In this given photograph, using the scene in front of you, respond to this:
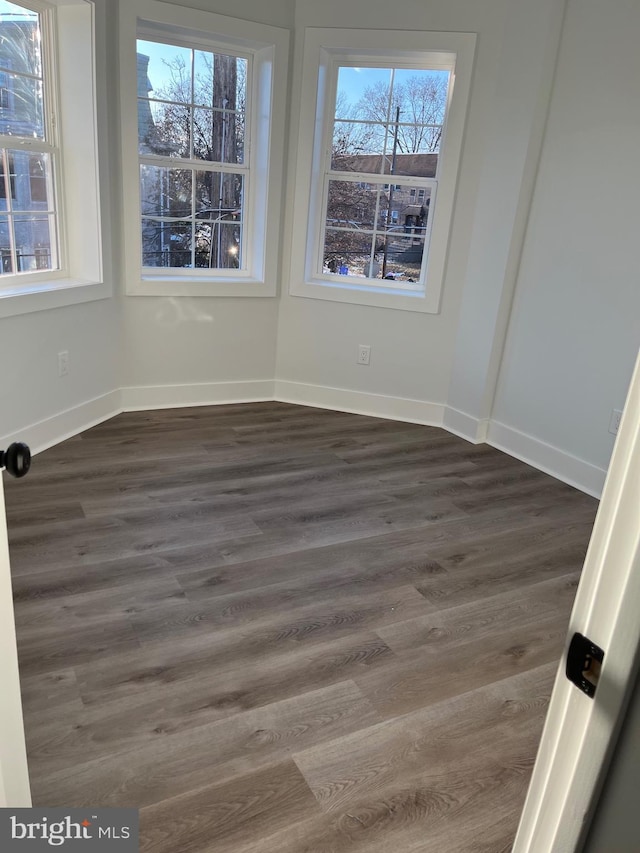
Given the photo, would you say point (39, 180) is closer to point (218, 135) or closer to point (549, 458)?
point (218, 135)

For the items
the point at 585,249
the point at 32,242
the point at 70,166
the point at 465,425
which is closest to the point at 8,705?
the point at 32,242

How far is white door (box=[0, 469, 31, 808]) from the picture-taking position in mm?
998

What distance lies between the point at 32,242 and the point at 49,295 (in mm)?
370

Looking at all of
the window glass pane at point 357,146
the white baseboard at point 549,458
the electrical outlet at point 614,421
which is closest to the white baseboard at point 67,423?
the window glass pane at point 357,146

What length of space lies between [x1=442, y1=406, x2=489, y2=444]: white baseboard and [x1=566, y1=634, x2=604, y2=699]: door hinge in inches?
134

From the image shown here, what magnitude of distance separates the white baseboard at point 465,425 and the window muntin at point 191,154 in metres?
1.77

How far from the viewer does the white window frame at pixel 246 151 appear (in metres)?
3.53

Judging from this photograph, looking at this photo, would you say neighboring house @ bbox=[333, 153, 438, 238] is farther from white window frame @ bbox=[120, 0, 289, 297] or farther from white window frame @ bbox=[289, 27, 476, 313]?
white window frame @ bbox=[120, 0, 289, 297]

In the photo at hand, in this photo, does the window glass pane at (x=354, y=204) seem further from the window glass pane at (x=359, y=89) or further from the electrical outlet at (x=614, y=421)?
the electrical outlet at (x=614, y=421)

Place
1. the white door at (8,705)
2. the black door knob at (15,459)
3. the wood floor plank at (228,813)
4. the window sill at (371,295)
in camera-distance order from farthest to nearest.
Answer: the window sill at (371,295)
the wood floor plank at (228,813)
the white door at (8,705)
the black door knob at (15,459)

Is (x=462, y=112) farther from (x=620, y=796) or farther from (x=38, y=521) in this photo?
(x=620, y=796)

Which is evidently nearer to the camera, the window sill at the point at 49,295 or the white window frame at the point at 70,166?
the window sill at the point at 49,295

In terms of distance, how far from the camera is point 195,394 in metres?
4.32

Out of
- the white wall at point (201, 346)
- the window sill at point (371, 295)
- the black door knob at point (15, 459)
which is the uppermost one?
the black door knob at point (15, 459)
